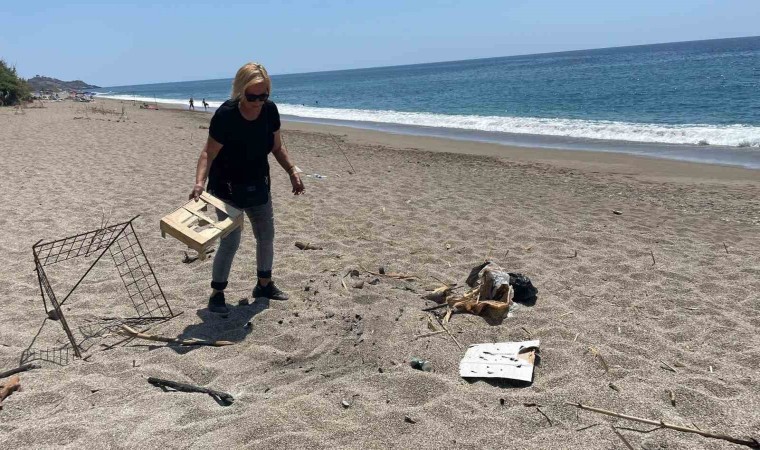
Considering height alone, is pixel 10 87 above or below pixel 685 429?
above

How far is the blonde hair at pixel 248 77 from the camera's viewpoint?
3.38m

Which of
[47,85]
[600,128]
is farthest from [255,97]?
[47,85]

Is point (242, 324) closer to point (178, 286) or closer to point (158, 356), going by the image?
point (158, 356)

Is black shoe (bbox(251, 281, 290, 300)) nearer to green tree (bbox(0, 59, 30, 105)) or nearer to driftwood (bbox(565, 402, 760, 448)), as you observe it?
driftwood (bbox(565, 402, 760, 448))

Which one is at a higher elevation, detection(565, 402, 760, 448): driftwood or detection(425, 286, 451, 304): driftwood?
detection(425, 286, 451, 304): driftwood

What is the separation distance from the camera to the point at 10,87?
25.3 meters

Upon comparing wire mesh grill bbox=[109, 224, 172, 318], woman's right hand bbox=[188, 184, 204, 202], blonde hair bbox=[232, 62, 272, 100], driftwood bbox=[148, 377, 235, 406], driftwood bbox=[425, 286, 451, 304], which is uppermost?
blonde hair bbox=[232, 62, 272, 100]

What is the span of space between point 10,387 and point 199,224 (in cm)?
139

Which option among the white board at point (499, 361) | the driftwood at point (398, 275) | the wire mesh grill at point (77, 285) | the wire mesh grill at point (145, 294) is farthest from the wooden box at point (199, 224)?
the white board at point (499, 361)

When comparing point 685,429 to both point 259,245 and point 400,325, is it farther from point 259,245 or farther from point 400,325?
point 259,245

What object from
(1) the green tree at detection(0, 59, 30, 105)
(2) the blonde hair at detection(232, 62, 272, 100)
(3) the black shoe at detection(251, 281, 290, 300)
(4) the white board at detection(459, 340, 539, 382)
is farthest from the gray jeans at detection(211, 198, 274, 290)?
(1) the green tree at detection(0, 59, 30, 105)

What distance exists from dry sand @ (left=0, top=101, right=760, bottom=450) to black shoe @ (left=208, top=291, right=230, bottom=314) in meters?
0.08

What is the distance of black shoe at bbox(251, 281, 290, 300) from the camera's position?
4.20m

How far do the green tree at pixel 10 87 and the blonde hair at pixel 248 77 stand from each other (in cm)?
2767
